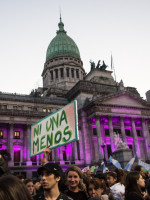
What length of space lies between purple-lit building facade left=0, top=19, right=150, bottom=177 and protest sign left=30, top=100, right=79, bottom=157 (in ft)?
115

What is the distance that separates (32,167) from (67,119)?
38.2 metres

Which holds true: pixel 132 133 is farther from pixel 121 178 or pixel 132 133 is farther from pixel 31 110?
pixel 121 178

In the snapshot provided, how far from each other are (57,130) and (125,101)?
152 feet

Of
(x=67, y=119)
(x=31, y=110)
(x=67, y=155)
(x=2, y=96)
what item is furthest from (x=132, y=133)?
(x=67, y=119)

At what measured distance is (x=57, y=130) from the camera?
Answer: 1000 cm

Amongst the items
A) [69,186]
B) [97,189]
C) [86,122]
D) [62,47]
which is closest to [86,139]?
[86,122]

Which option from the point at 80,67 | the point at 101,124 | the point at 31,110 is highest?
the point at 80,67

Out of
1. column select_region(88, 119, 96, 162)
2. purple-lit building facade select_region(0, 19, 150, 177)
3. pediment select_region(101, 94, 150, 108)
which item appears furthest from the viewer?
pediment select_region(101, 94, 150, 108)

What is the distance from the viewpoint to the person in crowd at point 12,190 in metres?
2.21

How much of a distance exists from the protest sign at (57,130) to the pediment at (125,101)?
134 ft

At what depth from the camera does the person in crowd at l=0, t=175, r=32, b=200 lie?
87.0 inches

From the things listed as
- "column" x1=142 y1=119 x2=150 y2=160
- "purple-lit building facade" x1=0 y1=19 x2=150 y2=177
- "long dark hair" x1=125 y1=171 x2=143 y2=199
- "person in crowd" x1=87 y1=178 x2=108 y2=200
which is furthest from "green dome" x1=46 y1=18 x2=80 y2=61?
"long dark hair" x1=125 y1=171 x2=143 y2=199

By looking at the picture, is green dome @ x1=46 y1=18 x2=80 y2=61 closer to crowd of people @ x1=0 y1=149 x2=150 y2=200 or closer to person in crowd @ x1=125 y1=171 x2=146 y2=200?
crowd of people @ x1=0 y1=149 x2=150 y2=200

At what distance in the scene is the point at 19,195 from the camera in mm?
2262
